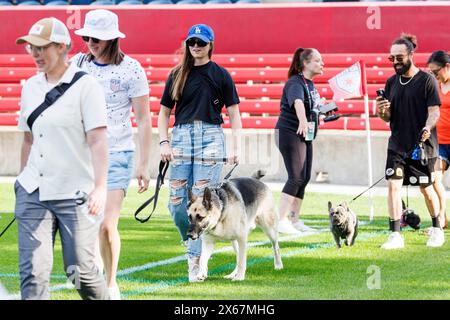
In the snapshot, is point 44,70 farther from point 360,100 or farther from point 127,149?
point 360,100

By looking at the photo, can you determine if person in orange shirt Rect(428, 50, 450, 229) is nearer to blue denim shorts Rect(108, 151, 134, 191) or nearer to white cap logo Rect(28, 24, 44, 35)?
blue denim shorts Rect(108, 151, 134, 191)

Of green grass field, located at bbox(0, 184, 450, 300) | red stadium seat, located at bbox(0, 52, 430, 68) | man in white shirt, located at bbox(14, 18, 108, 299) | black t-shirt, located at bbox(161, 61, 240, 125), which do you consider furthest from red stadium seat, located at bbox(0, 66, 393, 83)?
man in white shirt, located at bbox(14, 18, 108, 299)

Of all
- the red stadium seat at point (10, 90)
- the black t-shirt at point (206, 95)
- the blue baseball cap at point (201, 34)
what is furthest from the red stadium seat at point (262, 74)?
the blue baseball cap at point (201, 34)

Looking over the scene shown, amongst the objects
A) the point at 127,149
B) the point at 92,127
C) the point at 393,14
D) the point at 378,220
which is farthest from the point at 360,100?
the point at 92,127

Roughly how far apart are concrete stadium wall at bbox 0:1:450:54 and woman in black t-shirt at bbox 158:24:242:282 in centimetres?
1269

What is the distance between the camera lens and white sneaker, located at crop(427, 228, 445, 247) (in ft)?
36.2

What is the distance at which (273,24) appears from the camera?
2295 centimetres

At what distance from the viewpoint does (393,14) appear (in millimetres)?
21766

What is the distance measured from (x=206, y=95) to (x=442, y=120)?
15.9 ft

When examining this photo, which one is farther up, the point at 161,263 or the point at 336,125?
the point at 336,125

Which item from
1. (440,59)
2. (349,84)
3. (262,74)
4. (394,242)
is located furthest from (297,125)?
(262,74)

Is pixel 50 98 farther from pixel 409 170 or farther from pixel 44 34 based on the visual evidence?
pixel 409 170
